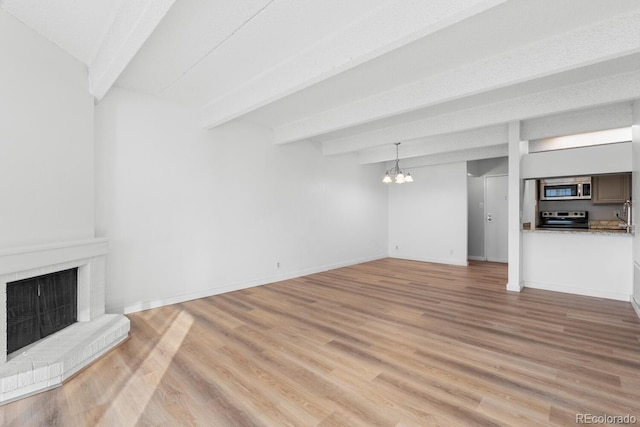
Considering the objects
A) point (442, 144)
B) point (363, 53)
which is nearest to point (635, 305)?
point (442, 144)

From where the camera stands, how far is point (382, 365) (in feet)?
8.41

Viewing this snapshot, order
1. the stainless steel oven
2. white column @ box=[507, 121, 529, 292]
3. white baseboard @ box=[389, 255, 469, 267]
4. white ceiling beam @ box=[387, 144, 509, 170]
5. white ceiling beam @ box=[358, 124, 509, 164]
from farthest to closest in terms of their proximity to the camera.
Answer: white baseboard @ box=[389, 255, 469, 267]
white ceiling beam @ box=[387, 144, 509, 170]
the stainless steel oven
white ceiling beam @ box=[358, 124, 509, 164]
white column @ box=[507, 121, 529, 292]

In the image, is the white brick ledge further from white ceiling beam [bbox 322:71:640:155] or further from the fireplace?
white ceiling beam [bbox 322:71:640:155]

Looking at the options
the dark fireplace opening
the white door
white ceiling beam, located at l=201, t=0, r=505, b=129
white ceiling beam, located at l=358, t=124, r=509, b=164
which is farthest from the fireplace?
the white door

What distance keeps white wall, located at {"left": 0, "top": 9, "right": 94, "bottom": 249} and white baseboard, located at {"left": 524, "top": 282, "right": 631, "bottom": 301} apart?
20.8 ft

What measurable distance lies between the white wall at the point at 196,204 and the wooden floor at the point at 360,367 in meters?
0.57

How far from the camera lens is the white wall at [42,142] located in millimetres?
2445

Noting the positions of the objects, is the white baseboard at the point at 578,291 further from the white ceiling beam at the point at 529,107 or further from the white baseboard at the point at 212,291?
the white baseboard at the point at 212,291

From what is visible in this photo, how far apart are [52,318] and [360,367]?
9.31 ft

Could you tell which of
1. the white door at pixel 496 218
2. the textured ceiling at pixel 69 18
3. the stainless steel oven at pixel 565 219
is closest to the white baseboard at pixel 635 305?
the stainless steel oven at pixel 565 219

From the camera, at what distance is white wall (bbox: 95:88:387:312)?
3.76 m

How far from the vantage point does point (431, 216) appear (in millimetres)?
7938

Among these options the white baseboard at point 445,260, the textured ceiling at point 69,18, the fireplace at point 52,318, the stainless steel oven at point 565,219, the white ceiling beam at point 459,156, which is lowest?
the white baseboard at point 445,260

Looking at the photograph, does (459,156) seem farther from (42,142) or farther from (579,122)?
(42,142)
